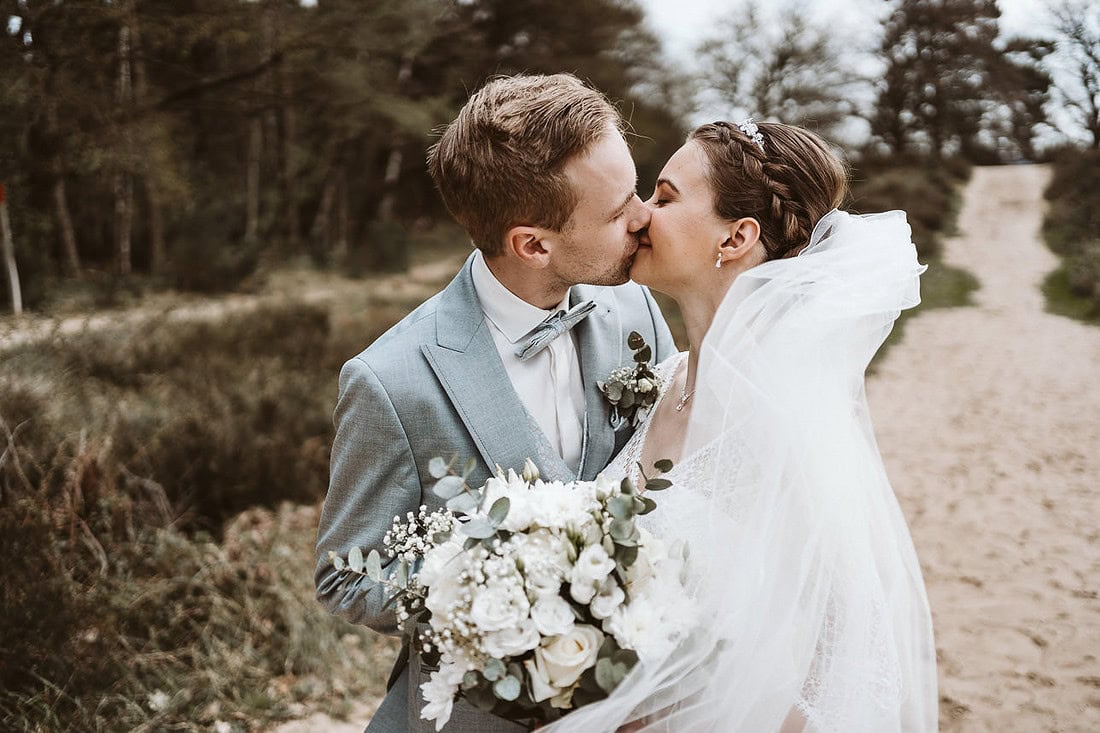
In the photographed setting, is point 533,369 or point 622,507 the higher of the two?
point 622,507

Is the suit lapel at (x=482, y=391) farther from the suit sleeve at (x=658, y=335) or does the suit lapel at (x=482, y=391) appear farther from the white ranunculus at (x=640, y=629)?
the suit sleeve at (x=658, y=335)

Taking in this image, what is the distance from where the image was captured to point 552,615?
1.38m

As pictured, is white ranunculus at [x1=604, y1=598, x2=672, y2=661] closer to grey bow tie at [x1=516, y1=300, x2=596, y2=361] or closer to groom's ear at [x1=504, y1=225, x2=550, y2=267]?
grey bow tie at [x1=516, y1=300, x2=596, y2=361]

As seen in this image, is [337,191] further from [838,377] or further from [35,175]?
[838,377]

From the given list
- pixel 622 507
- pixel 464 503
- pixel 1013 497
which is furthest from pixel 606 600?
pixel 1013 497

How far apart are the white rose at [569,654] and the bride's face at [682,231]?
3.59 ft

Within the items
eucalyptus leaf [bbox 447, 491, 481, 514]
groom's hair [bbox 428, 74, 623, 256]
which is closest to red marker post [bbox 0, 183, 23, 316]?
groom's hair [bbox 428, 74, 623, 256]

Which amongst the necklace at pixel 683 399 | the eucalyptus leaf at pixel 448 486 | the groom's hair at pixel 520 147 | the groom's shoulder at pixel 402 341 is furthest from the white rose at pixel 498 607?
the groom's hair at pixel 520 147

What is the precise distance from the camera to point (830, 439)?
170 centimetres

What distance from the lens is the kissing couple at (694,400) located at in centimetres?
161

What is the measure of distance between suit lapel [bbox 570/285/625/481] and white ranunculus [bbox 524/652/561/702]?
73 centimetres

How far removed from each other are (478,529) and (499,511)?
50 mm

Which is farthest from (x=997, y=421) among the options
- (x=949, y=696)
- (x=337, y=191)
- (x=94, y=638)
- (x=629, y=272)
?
(x=337, y=191)

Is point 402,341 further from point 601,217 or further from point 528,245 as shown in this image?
point 601,217
